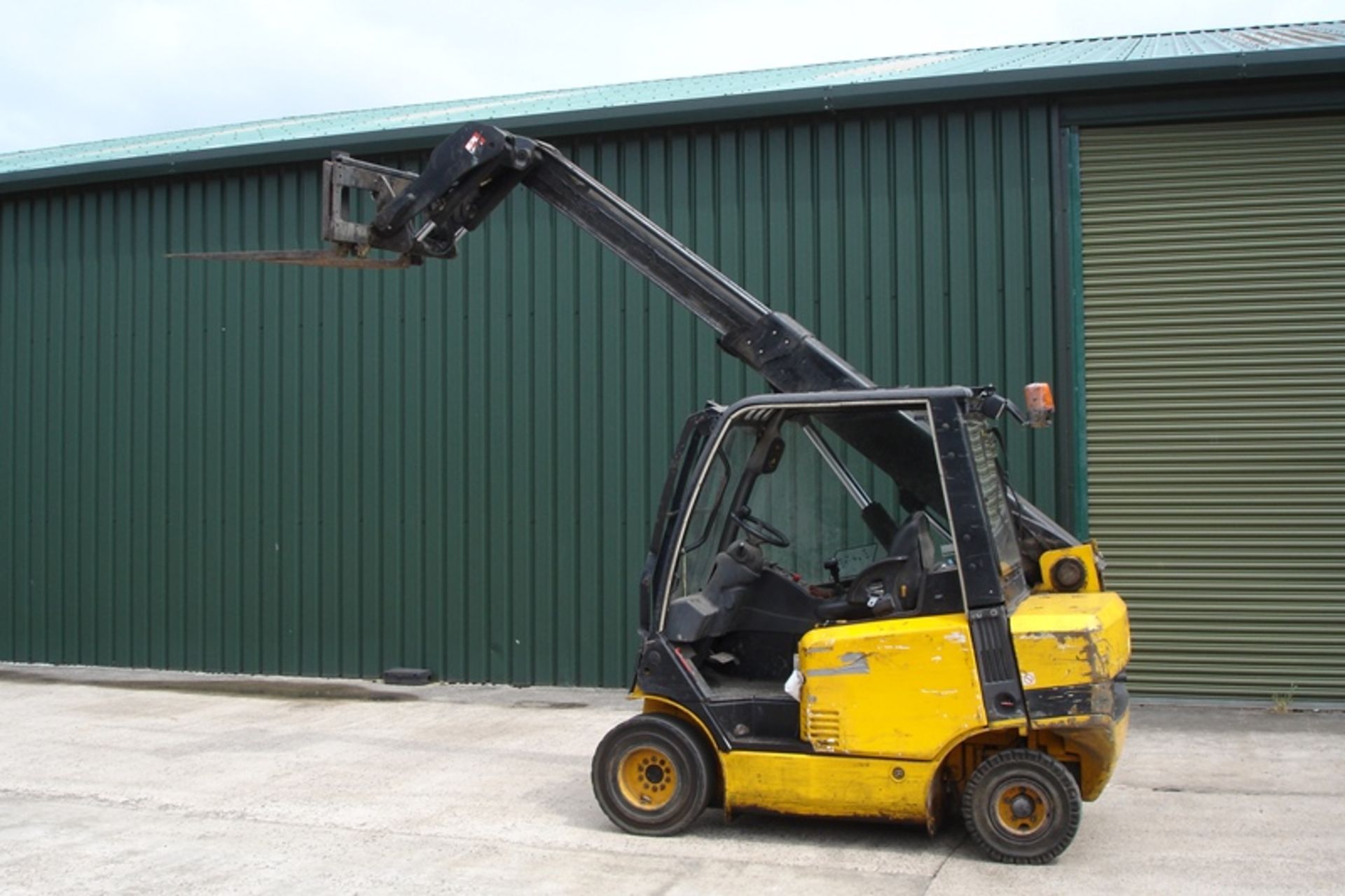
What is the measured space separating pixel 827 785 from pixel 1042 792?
972 mm

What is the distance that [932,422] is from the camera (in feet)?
21.1

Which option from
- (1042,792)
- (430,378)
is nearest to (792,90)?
(430,378)

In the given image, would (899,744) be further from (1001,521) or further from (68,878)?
(68,878)

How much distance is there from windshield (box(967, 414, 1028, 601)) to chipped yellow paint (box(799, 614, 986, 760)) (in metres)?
0.42

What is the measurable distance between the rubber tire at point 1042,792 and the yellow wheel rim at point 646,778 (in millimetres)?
1467

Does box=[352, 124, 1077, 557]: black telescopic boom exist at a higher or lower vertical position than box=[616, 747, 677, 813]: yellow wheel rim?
higher

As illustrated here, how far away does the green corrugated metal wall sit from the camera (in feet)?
35.9

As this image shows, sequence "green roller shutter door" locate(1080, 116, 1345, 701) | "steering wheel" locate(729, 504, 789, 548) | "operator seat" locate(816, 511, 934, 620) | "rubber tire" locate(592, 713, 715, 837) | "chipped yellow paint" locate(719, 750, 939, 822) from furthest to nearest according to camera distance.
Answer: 1. "green roller shutter door" locate(1080, 116, 1345, 701)
2. "steering wheel" locate(729, 504, 789, 548)
3. "rubber tire" locate(592, 713, 715, 837)
4. "operator seat" locate(816, 511, 934, 620)
5. "chipped yellow paint" locate(719, 750, 939, 822)

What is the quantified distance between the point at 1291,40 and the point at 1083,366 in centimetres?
313

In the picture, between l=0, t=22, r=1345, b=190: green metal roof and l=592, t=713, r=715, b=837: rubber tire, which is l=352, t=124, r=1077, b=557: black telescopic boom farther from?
l=0, t=22, r=1345, b=190: green metal roof

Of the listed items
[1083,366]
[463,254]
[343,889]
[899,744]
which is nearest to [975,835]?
[899,744]

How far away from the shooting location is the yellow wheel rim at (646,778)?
6.83 meters

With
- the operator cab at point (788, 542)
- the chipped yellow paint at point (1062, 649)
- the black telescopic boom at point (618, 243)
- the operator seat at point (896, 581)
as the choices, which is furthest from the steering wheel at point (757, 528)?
the chipped yellow paint at point (1062, 649)

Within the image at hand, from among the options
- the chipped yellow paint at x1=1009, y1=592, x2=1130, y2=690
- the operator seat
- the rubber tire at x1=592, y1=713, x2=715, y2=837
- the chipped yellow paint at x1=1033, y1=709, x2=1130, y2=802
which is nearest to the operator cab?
the operator seat
